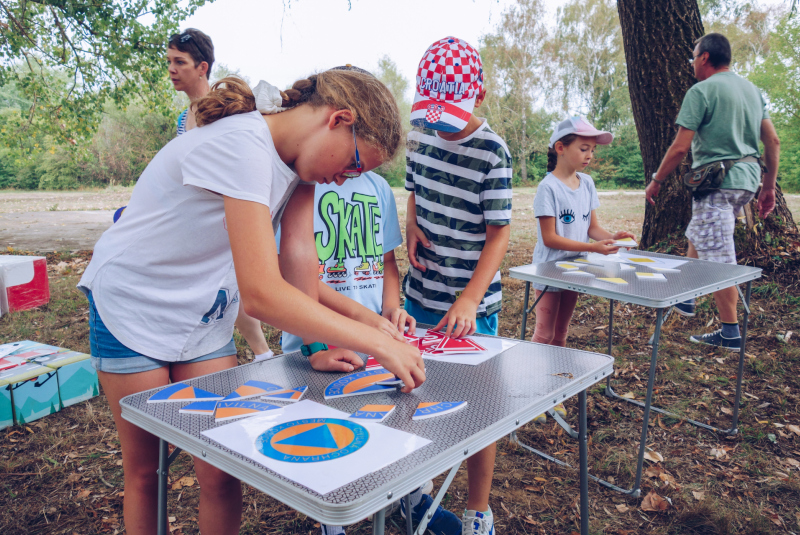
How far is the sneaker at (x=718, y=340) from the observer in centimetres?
341

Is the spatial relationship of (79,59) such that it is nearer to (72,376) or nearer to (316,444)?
(72,376)

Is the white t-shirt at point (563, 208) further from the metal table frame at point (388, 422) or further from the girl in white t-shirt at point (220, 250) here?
the girl in white t-shirt at point (220, 250)

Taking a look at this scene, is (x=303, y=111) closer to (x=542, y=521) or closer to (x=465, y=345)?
(x=465, y=345)

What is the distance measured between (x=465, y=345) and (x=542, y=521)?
1.04 meters

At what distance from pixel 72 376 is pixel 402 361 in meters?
2.70

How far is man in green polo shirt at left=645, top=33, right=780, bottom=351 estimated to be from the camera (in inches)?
131

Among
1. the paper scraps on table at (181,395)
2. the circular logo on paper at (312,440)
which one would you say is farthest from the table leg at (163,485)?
the circular logo on paper at (312,440)

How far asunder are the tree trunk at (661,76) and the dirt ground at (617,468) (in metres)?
1.41

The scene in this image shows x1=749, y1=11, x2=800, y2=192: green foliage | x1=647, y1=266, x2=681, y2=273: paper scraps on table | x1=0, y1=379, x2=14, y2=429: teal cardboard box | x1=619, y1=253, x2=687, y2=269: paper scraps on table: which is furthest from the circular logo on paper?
x1=749, y1=11, x2=800, y2=192: green foliage

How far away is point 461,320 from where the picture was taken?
5.00 feet

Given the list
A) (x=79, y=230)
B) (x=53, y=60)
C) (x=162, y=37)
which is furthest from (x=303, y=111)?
(x=79, y=230)

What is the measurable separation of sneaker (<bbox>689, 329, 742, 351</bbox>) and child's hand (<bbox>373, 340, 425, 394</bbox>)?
3.13 m

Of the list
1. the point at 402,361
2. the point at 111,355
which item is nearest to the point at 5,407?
the point at 111,355

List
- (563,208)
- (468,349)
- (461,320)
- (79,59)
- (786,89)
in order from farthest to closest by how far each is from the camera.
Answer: (786,89) < (79,59) < (563,208) < (461,320) < (468,349)
